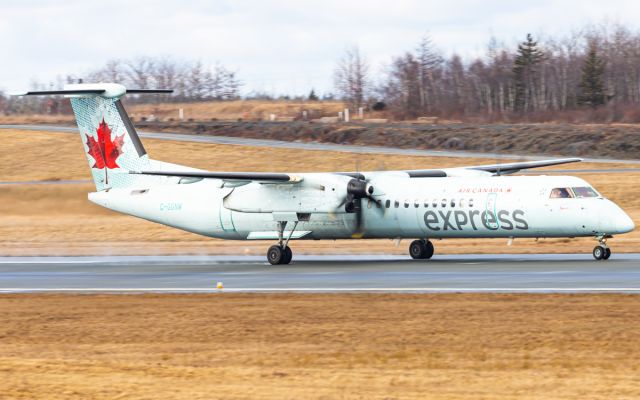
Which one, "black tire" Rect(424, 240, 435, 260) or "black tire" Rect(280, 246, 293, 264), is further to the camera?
"black tire" Rect(424, 240, 435, 260)

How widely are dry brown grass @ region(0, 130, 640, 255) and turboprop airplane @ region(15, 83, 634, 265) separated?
4619 millimetres

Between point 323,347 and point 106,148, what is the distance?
2087cm

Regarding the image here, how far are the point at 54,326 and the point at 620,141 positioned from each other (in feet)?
160

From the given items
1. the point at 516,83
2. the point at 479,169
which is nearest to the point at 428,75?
the point at 516,83

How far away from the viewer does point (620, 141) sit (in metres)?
61.2

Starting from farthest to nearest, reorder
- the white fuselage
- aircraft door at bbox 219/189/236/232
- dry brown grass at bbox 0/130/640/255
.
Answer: dry brown grass at bbox 0/130/640/255 < aircraft door at bbox 219/189/236/232 < the white fuselage

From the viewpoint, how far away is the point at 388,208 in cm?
3112

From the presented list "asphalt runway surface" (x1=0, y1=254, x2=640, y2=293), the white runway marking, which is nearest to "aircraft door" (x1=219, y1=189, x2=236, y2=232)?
"asphalt runway surface" (x1=0, y1=254, x2=640, y2=293)

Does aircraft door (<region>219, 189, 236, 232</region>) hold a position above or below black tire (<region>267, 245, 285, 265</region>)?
above

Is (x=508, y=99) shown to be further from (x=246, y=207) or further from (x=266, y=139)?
(x=246, y=207)

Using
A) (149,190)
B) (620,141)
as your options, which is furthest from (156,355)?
(620,141)

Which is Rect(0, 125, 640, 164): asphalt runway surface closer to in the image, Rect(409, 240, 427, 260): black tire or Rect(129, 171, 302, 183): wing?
Rect(409, 240, 427, 260): black tire

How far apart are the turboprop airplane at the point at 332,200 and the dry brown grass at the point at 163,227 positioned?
462 centimetres

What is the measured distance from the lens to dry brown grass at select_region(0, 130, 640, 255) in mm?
38594
